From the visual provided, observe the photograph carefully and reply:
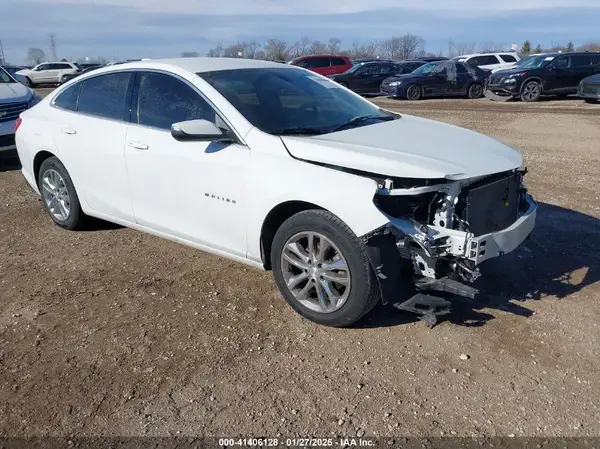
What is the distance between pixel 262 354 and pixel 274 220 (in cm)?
95

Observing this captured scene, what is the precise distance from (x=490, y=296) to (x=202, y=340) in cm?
216

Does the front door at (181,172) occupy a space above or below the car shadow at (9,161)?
above

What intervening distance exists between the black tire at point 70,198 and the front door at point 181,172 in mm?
1053

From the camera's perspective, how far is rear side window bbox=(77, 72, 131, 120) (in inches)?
187

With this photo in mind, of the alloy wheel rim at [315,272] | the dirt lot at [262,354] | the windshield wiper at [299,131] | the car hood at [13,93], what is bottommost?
the dirt lot at [262,354]

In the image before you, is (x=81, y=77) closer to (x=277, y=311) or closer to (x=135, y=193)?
(x=135, y=193)

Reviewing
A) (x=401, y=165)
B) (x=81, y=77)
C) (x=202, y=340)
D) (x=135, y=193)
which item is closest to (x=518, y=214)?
(x=401, y=165)

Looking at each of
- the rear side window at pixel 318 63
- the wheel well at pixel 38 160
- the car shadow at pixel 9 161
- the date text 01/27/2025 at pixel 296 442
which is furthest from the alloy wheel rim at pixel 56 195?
the rear side window at pixel 318 63

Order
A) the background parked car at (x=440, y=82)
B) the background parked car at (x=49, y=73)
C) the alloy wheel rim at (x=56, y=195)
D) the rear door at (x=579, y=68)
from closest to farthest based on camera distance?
the alloy wheel rim at (x=56, y=195), the rear door at (x=579, y=68), the background parked car at (x=440, y=82), the background parked car at (x=49, y=73)

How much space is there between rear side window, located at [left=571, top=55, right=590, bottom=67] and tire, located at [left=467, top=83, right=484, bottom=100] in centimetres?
360

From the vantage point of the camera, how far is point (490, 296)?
4.08 metres

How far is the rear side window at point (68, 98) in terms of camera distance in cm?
531

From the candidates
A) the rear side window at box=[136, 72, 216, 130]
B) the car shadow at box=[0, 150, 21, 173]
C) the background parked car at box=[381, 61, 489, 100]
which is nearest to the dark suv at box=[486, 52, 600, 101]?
the background parked car at box=[381, 61, 489, 100]

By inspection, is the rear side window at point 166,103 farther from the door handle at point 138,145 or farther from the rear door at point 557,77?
the rear door at point 557,77
